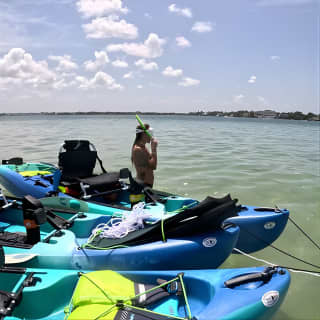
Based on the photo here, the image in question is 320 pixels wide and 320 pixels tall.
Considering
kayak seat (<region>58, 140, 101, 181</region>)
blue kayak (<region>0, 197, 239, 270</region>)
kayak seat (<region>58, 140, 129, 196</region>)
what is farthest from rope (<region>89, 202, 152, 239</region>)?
kayak seat (<region>58, 140, 101, 181</region>)

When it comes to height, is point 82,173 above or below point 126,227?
above

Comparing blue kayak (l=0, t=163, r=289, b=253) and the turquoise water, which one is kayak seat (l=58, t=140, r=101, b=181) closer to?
blue kayak (l=0, t=163, r=289, b=253)

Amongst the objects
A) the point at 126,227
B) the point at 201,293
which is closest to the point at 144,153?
the point at 126,227

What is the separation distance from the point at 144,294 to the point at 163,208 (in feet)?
6.30

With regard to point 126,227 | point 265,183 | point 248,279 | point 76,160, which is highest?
point 76,160

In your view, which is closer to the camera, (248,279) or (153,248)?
(248,279)

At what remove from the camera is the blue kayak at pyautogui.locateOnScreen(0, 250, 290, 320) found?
2.30m

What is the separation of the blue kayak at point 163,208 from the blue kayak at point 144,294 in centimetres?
129

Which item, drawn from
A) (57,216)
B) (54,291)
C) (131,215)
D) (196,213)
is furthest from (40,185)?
(196,213)

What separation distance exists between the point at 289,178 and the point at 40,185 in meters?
8.32

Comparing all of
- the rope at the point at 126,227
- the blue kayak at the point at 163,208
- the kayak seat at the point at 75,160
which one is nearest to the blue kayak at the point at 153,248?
the rope at the point at 126,227

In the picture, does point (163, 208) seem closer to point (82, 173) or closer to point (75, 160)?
point (82, 173)

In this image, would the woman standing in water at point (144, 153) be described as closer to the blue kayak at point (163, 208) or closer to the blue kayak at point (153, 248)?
the blue kayak at point (163, 208)

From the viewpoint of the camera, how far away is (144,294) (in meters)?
2.60
